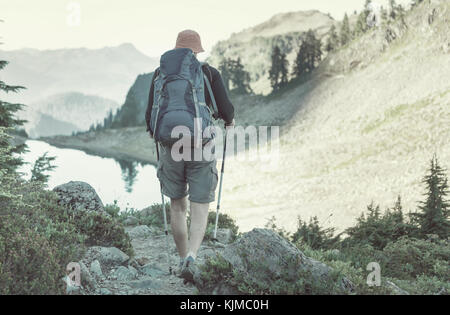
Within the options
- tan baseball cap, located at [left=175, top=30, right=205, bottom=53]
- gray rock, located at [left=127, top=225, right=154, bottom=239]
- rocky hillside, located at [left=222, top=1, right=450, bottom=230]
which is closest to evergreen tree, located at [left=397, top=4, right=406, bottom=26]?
rocky hillside, located at [left=222, top=1, right=450, bottom=230]

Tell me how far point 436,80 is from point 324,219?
36.5 m

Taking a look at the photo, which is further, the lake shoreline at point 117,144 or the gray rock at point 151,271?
the lake shoreline at point 117,144

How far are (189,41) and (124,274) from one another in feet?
11.5

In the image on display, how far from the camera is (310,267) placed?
498cm

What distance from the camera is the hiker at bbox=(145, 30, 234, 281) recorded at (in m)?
5.02

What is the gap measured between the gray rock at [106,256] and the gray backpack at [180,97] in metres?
2.42

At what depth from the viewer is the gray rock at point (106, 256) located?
6320 millimetres

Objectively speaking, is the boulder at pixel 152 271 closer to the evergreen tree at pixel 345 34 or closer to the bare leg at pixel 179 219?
the bare leg at pixel 179 219

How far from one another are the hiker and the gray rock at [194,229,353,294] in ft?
1.94

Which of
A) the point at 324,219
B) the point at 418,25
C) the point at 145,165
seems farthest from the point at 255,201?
the point at 418,25

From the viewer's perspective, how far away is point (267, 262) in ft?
16.4

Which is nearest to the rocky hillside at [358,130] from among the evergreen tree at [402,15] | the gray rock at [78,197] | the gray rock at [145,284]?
the evergreen tree at [402,15]

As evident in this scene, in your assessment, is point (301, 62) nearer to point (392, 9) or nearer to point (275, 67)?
point (275, 67)

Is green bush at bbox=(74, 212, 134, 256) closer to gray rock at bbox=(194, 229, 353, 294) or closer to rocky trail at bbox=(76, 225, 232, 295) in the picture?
rocky trail at bbox=(76, 225, 232, 295)
